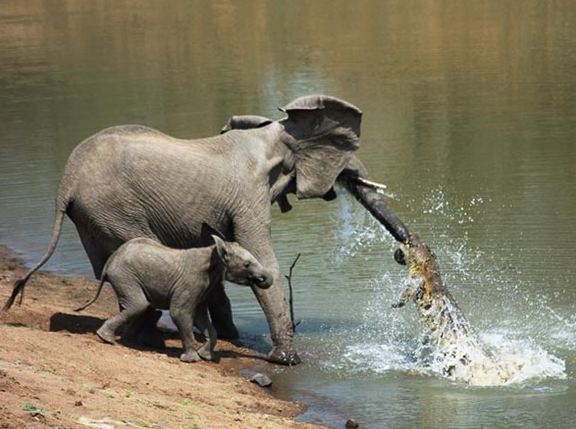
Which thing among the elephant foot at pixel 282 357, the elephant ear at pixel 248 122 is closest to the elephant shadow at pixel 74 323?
the elephant foot at pixel 282 357

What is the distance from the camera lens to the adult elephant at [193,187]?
1303cm

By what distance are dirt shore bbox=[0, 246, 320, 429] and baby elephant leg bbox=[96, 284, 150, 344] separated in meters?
0.20

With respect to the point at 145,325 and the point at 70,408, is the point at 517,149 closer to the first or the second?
the point at 145,325

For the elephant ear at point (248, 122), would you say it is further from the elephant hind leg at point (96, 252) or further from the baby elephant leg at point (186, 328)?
the baby elephant leg at point (186, 328)

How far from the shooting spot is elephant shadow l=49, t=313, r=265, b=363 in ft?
42.9

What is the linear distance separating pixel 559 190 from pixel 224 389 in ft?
29.2

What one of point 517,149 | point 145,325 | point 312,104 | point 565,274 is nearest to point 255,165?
point 312,104

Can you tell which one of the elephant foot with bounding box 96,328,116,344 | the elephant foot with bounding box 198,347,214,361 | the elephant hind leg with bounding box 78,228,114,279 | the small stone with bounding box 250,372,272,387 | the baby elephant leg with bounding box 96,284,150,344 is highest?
the elephant hind leg with bounding box 78,228,114,279

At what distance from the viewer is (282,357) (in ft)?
43.0

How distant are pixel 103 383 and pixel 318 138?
3870 millimetres

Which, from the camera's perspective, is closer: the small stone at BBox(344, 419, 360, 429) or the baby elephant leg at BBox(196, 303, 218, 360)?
the small stone at BBox(344, 419, 360, 429)

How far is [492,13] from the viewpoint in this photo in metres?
42.7

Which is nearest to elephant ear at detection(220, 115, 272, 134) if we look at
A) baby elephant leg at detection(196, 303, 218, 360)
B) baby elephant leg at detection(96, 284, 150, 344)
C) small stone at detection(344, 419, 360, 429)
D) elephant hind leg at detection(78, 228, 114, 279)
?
elephant hind leg at detection(78, 228, 114, 279)

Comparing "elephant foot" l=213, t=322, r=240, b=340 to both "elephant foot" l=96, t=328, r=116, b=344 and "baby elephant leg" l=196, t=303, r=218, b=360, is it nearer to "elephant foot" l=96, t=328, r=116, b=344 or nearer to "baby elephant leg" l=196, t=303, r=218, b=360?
"baby elephant leg" l=196, t=303, r=218, b=360
